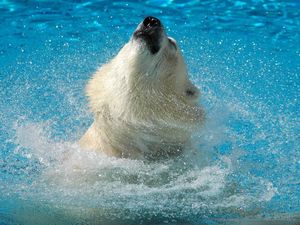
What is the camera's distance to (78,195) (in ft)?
13.6

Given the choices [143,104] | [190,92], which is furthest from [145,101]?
[190,92]

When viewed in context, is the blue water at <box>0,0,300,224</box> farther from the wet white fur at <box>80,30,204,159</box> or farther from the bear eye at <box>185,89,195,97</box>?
the bear eye at <box>185,89,195,97</box>

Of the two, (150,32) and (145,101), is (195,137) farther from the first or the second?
(150,32)

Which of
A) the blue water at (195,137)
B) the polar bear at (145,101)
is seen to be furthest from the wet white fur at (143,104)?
the blue water at (195,137)

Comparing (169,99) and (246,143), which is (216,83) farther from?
(169,99)

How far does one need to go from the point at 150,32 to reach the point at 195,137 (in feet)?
3.32

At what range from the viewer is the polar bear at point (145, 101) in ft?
14.2

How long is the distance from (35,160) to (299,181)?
7.18ft

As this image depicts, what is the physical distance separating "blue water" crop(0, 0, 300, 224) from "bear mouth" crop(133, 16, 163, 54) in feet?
2.98

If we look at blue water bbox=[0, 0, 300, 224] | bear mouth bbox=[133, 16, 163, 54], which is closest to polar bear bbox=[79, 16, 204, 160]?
bear mouth bbox=[133, 16, 163, 54]

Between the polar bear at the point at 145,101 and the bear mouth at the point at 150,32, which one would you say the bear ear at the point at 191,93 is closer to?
the polar bear at the point at 145,101

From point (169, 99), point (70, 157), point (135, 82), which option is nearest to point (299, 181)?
point (169, 99)

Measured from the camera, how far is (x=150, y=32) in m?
4.20

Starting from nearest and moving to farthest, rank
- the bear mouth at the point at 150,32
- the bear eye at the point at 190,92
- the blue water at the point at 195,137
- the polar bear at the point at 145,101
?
the blue water at the point at 195,137, the bear mouth at the point at 150,32, the polar bear at the point at 145,101, the bear eye at the point at 190,92
